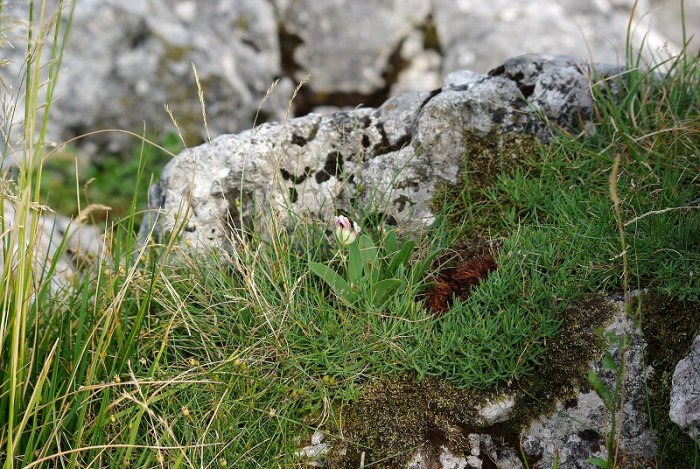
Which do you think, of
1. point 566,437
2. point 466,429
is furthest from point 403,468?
point 566,437

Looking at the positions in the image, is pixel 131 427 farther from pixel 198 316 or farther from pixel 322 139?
pixel 322 139

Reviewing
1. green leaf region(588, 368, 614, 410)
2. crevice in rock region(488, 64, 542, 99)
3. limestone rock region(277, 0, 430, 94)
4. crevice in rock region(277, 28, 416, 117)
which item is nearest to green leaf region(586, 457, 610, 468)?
green leaf region(588, 368, 614, 410)

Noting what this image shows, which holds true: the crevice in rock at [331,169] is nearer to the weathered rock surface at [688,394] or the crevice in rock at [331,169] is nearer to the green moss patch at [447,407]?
the green moss patch at [447,407]

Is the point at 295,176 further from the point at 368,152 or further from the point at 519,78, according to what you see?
the point at 519,78

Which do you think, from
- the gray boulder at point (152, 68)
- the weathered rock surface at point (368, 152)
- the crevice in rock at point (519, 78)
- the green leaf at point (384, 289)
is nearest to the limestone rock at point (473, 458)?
the green leaf at point (384, 289)

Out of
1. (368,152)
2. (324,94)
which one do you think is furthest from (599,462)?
(324,94)

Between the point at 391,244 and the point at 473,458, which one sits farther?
the point at 391,244
